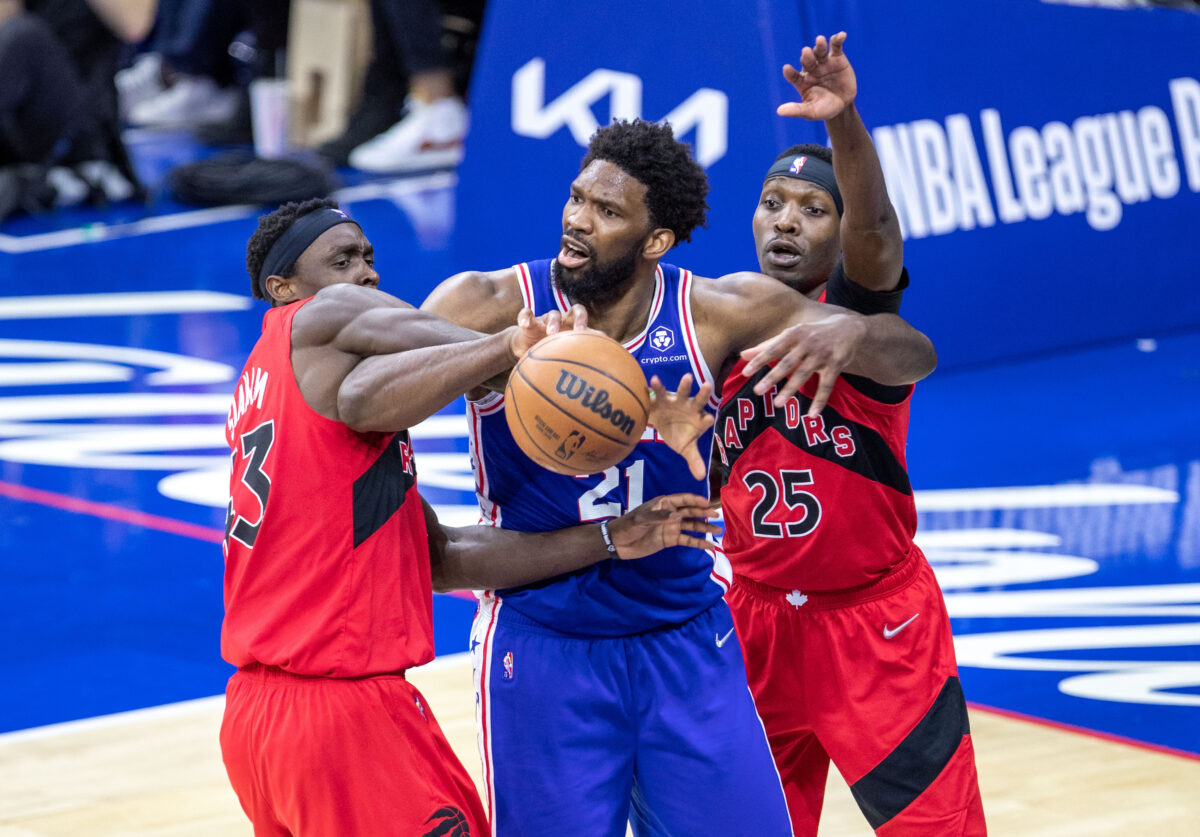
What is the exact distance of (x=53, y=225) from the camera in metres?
15.5

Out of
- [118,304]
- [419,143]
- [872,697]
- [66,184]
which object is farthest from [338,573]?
[419,143]

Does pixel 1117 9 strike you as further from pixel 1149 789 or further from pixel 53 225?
pixel 53 225

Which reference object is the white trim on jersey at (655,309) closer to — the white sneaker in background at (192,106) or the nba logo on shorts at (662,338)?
the nba logo on shorts at (662,338)

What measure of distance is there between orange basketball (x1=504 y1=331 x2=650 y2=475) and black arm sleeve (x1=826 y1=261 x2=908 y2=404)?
96cm

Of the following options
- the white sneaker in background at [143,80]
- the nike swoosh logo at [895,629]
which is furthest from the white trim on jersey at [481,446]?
the white sneaker in background at [143,80]

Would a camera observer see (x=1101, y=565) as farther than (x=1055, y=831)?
Yes

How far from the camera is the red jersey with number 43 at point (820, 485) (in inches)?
173

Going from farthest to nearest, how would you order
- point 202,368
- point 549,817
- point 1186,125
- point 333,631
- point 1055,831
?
1. point 1186,125
2. point 202,368
3. point 1055,831
4. point 549,817
5. point 333,631

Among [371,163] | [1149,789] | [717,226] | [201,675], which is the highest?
[371,163]

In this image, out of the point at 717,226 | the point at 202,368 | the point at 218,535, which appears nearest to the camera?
the point at 218,535

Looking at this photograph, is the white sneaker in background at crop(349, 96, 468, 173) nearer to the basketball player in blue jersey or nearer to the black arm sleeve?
the black arm sleeve

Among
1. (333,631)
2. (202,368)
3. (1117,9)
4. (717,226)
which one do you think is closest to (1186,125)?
(1117,9)

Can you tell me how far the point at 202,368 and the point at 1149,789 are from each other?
751cm

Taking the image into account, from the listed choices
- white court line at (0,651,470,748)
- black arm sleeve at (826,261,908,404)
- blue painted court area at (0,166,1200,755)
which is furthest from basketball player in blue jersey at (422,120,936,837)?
blue painted court area at (0,166,1200,755)
